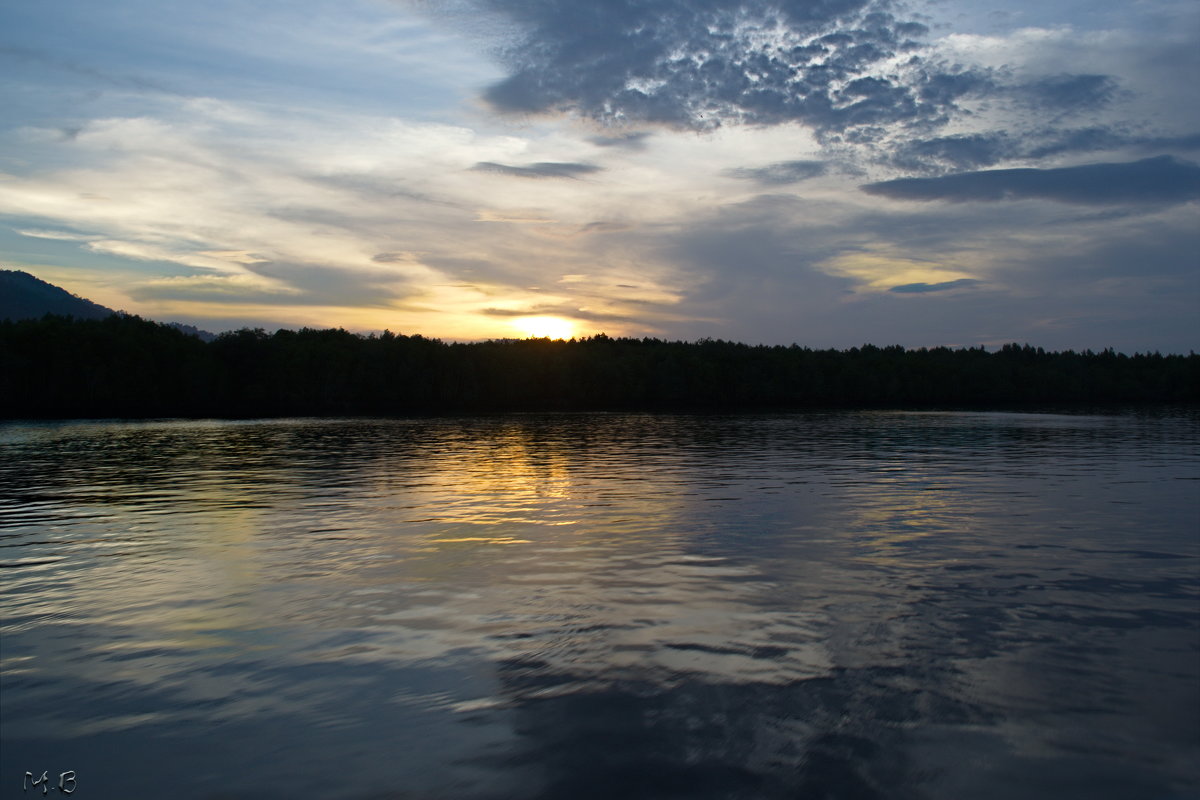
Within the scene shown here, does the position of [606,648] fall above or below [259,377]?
below

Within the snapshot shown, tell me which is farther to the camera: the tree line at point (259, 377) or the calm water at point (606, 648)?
the tree line at point (259, 377)

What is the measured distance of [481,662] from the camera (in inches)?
422

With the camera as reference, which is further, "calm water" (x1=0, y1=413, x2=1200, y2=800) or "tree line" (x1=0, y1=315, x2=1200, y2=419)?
"tree line" (x1=0, y1=315, x2=1200, y2=419)

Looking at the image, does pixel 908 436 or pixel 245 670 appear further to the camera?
pixel 908 436

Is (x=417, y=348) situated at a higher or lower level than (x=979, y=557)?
higher

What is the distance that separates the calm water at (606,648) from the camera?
7.87 metres

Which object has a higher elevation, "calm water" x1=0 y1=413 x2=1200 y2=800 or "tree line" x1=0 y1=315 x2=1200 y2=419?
"tree line" x1=0 y1=315 x2=1200 y2=419

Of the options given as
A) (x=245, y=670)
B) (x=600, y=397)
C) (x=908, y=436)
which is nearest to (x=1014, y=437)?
(x=908, y=436)

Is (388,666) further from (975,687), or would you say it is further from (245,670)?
(975,687)

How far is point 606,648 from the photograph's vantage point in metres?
11.3

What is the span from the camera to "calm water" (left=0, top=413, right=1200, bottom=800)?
7.87 m

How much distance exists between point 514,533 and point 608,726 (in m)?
12.2

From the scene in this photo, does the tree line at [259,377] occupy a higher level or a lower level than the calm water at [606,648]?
higher

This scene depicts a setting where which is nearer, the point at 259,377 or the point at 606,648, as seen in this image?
the point at 606,648
